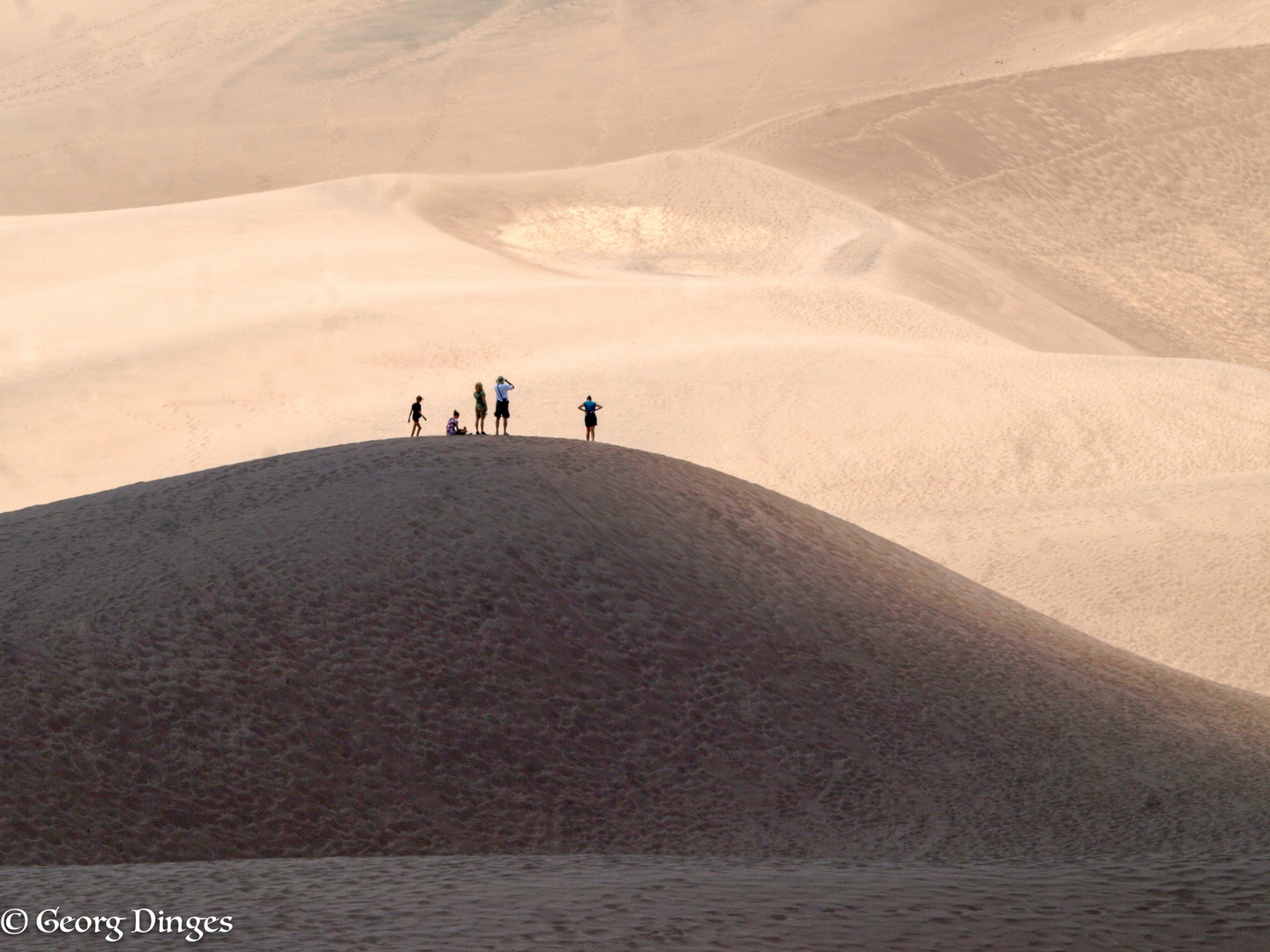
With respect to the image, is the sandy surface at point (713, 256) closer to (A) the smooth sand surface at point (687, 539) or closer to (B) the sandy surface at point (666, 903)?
(A) the smooth sand surface at point (687, 539)

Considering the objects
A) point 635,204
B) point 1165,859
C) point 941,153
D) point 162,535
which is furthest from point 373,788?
point 941,153

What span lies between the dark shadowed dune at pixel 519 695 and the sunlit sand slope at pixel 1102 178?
2342 cm

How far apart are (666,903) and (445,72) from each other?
171 feet

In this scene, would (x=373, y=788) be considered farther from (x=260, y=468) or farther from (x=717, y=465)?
(x=717, y=465)

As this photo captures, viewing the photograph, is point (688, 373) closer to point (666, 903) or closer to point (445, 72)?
point (666, 903)

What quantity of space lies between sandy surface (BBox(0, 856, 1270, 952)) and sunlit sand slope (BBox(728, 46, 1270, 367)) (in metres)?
25.8

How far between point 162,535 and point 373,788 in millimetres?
2227

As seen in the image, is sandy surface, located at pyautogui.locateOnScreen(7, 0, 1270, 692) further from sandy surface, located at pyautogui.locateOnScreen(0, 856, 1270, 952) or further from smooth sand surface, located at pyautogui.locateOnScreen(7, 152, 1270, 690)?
sandy surface, located at pyautogui.locateOnScreen(0, 856, 1270, 952)

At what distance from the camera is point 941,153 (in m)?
35.8

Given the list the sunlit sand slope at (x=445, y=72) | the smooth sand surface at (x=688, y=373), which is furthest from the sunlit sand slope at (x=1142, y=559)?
the sunlit sand slope at (x=445, y=72)

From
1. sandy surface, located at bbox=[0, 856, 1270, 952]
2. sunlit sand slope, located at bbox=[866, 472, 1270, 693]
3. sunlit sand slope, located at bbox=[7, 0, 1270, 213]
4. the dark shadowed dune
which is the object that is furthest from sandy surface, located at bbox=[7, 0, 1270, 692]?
sandy surface, located at bbox=[0, 856, 1270, 952]

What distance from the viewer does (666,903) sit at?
15.1 ft

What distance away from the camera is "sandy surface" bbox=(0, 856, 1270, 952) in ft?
13.9

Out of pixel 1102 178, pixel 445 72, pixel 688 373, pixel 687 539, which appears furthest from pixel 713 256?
pixel 445 72
